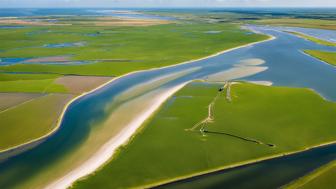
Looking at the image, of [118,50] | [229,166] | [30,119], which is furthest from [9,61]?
[229,166]

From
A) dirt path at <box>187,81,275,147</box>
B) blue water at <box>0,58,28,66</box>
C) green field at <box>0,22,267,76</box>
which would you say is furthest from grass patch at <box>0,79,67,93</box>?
dirt path at <box>187,81,275,147</box>

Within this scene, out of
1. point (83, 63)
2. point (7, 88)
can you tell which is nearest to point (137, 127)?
point (7, 88)

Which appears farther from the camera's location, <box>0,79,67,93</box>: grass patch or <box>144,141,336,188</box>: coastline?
<box>0,79,67,93</box>: grass patch

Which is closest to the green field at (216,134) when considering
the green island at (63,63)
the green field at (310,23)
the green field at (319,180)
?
the green field at (319,180)

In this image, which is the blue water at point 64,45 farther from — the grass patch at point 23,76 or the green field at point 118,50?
the grass patch at point 23,76

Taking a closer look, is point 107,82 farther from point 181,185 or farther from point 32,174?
point 181,185

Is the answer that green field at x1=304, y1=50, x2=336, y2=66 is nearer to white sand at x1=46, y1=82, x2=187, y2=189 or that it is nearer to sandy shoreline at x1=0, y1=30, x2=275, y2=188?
sandy shoreline at x1=0, y1=30, x2=275, y2=188

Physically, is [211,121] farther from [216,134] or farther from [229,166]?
[229,166]
